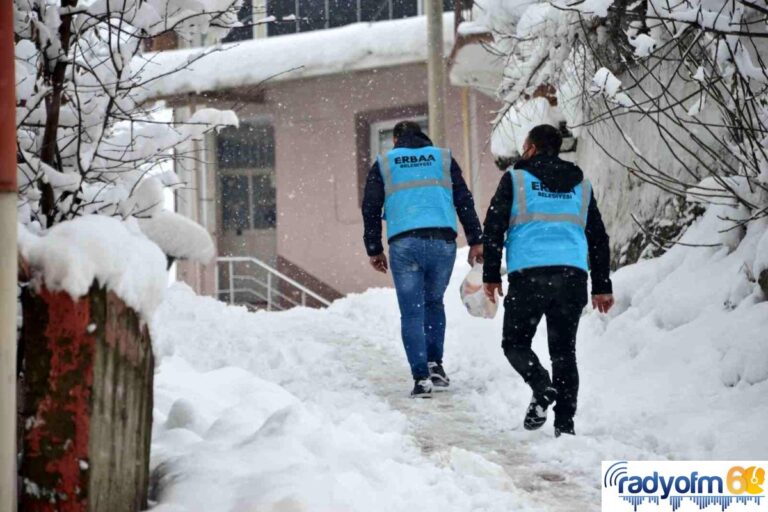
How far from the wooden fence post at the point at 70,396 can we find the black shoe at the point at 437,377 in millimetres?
3795

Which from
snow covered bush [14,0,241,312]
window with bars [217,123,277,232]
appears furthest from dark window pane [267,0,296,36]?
snow covered bush [14,0,241,312]

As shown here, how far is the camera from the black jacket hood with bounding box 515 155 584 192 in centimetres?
495

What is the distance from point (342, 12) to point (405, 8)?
1.19 meters

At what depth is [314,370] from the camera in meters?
7.27

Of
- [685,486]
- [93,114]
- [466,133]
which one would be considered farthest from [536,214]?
[466,133]

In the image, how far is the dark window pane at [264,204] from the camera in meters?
18.5

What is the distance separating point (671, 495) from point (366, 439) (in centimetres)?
148

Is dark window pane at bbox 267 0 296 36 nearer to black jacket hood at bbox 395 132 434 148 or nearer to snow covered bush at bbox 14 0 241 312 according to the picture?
black jacket hood at bbox 395 132 434 148

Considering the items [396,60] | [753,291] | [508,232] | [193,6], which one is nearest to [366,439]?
[508,232]

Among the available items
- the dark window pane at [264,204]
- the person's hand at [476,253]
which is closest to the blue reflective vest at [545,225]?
the person's hand at [476,253]

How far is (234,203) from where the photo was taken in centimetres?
1878

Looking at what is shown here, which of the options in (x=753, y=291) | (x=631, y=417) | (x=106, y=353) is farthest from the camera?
(x=753, y=291)

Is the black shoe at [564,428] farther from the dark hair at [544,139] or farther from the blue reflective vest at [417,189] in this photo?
the blue reflective vest at [417,189]

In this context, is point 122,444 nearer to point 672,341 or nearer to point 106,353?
point 106,353
